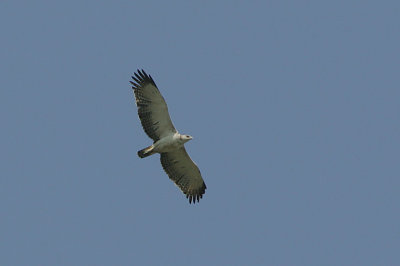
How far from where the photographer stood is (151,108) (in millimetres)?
27359

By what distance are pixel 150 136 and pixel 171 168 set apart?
1.76 meters

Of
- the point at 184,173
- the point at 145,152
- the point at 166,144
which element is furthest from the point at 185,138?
the point at 184,173

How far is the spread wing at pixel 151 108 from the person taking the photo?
27281mm

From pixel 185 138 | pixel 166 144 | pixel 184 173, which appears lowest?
pixel 184 173

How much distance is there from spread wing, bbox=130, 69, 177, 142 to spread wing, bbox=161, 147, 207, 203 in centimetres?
101

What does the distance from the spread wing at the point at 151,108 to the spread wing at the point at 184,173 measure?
1010 mm

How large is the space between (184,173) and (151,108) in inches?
119

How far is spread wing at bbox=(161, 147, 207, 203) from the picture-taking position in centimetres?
2827

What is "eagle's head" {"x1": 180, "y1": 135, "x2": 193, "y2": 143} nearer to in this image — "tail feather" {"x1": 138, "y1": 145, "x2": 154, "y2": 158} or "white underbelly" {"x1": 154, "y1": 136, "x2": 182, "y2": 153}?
"white underbelly" {"x1": 154, "y1": 136, "x2": 182, "y2": 153}

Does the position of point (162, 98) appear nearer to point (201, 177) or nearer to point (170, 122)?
point (170, 122)

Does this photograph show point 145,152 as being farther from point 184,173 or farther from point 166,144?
point 184,173

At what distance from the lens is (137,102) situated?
27.4 meters

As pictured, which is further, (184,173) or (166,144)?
(184,173)

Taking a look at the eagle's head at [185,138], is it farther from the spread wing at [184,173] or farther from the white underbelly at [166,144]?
the spread wing at [184,173]
